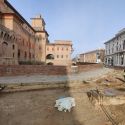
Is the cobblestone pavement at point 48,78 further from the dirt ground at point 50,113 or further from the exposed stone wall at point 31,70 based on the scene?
the dirt ground at point 50,113

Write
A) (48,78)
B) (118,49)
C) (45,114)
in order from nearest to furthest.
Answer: (45,114), (48,78), (118,49)

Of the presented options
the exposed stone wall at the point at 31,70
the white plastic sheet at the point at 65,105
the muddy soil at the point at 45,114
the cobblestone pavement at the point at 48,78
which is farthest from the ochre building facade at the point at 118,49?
the muddy soil at the point at 45,114

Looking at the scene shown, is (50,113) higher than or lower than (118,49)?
lower

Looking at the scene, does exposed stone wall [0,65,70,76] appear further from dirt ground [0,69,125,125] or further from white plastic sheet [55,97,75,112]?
white plastic sheet [55,97,75,112]

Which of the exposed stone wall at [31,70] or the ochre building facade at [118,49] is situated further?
the ochre building facade at [118,49]

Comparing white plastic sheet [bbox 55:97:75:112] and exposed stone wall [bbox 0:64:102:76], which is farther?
exposed stone wall [bbox 0:64:102:76]

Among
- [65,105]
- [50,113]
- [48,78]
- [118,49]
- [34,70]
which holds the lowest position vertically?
[50,113]

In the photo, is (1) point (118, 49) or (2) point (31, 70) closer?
(2) point (31, 70)

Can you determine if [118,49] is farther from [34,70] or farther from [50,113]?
[50,113]

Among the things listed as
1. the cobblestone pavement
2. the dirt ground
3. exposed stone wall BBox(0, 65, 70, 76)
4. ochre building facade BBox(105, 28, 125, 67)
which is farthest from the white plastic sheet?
ochre building facade BBox(105, 28, 125, 67)

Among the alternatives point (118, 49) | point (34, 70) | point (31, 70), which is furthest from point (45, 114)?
point (118, 49)

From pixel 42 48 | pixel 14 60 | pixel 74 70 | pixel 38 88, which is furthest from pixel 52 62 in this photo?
pixel 38 88

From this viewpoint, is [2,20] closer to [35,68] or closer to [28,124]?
[35,68]

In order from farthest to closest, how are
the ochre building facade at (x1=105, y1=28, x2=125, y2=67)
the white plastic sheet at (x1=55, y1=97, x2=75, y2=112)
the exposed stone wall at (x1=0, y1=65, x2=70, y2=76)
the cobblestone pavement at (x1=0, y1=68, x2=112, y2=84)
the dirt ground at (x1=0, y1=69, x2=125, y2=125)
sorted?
the ochre building facade at (x1=105, y1=28, x2=125, y2=67) → the exposed stone wall at (x1=0, y1=65, x2=70, y2=76) → the cobblestone pavement at (x1=0, y1=68, x2=112, y2=84) → the white plastic sheet at (x1=55, y1=97, x2=75, y2=112) → the dirt ground at (x1=0, y1=69, x2=125, y2=125)
